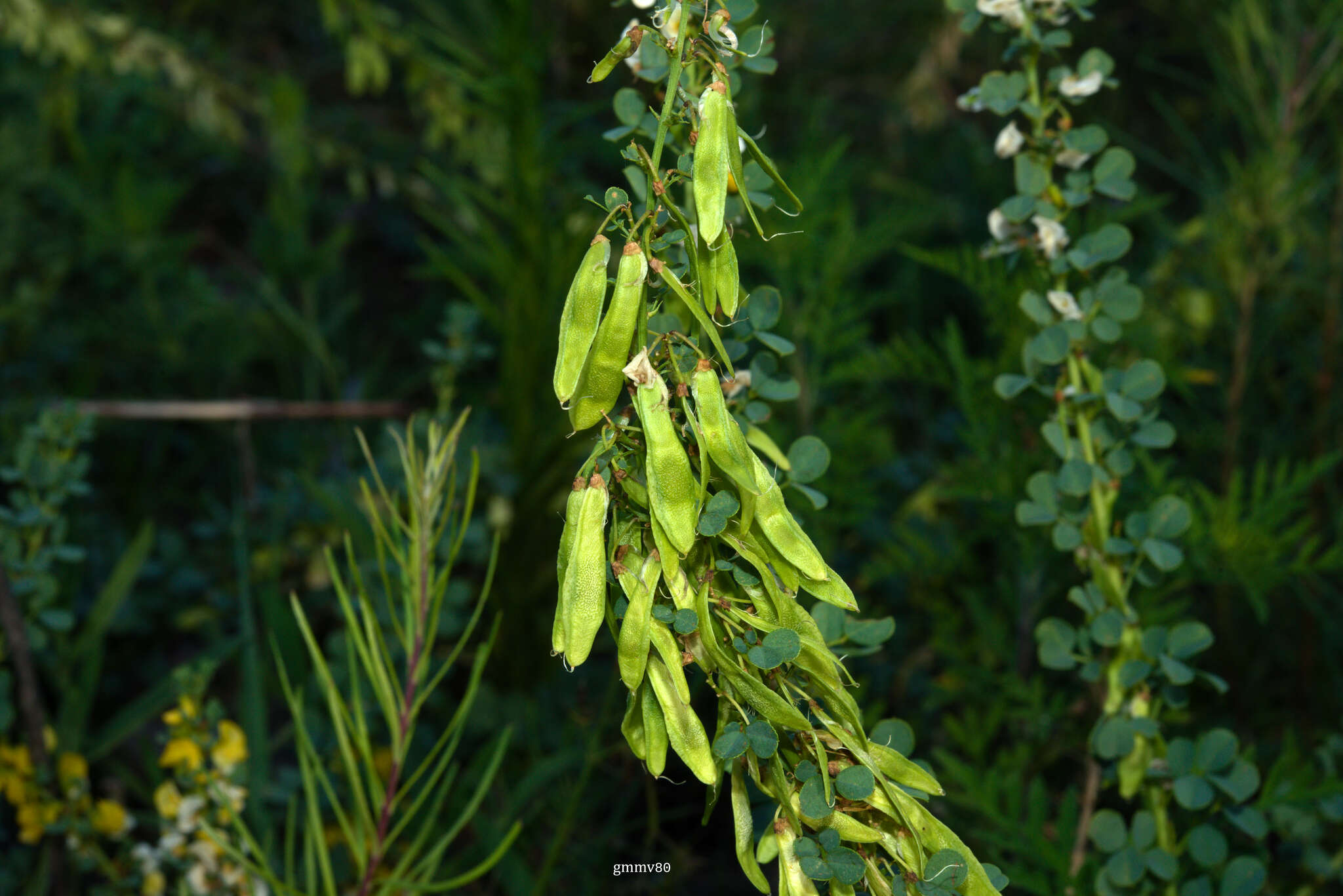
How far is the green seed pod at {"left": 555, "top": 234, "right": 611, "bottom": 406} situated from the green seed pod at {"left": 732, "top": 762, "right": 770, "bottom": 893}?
0.24 m

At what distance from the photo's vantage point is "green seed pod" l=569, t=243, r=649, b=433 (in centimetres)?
55

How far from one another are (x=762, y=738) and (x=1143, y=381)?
0.53 meters

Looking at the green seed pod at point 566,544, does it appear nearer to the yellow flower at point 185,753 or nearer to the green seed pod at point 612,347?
the green seed pod at point 612,347

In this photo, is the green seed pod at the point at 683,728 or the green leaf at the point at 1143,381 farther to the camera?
the green leaf at the point at 1143,381

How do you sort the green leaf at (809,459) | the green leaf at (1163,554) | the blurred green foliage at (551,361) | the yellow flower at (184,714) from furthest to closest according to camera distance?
the blurred green foliage at (551,361) < the yellow flower at (184,714) < the green leaf at (1163,554) < the green leaf at (809,459)

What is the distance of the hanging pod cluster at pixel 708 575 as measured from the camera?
0.55m

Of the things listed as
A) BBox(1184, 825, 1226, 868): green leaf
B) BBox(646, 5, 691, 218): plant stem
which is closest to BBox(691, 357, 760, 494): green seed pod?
BBox(646, 5, 691, 218): plant stem

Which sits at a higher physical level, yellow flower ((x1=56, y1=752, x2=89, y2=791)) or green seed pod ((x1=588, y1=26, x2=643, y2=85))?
green seed pod ((x1=588, y1=26, x2=643, y2=85))

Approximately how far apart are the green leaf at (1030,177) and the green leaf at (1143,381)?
→ 169mm

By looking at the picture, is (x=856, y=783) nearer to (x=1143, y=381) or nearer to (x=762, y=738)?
(x=762, y=738)

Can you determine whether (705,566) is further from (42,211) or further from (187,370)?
(42,211)

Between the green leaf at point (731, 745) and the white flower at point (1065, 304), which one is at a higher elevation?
the white flower at point (1065, 304)

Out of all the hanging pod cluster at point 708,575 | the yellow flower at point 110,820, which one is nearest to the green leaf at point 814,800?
the hanging pod cluster at point 708,575

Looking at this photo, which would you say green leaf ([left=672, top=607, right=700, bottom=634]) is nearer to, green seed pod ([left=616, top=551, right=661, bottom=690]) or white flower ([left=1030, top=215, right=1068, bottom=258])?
green seed pod ([left=616, top=551, right=661, bottom=690])
